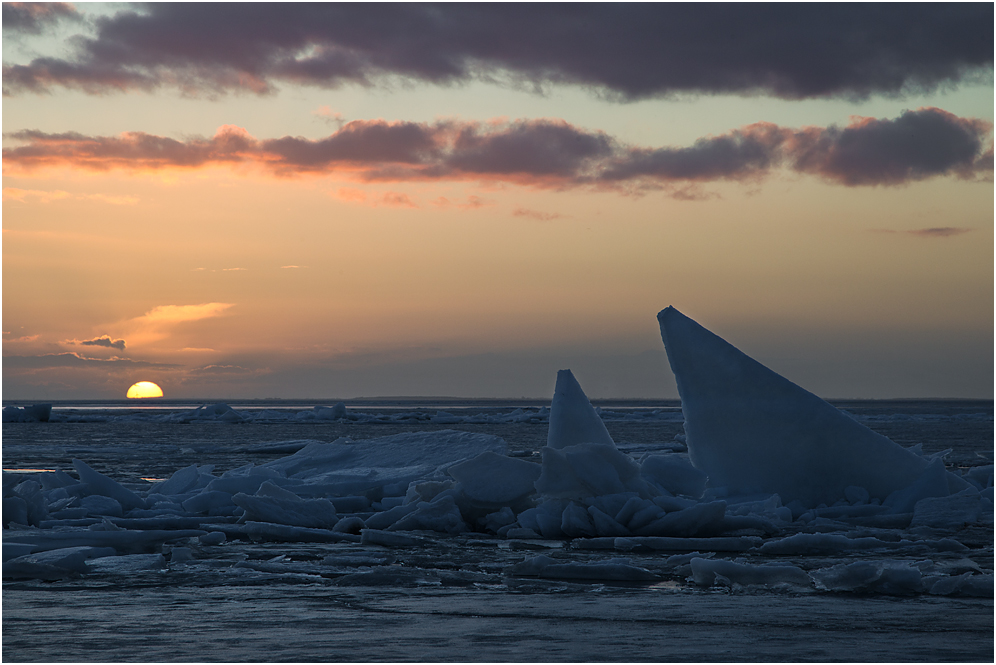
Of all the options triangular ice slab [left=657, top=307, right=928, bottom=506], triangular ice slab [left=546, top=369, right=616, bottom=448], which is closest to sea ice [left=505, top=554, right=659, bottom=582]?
triangular ice slab [left=657, top=307, right=928, bottom=506]

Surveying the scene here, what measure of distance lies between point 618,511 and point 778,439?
2559mm

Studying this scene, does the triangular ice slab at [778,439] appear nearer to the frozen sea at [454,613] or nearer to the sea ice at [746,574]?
the frozen sea at [454,613]

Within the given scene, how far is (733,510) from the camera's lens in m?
10.6

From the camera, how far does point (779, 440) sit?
11.2 metres

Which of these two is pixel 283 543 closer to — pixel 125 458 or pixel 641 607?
pixel 641 607

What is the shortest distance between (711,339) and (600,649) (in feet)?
23.4

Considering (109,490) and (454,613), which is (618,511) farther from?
(109,490)

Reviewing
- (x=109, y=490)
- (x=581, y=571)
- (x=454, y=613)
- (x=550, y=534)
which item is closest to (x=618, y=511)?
(x=550, y=534)

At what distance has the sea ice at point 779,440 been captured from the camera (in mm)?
11086

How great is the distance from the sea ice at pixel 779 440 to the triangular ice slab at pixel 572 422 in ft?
3.98

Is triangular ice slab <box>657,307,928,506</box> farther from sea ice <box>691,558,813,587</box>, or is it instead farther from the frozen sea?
sea ice <box>691,558,813,587</box>

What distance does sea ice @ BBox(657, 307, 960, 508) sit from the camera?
1109 centimetres

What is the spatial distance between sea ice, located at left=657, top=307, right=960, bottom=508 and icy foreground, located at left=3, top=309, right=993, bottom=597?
0.02 metres

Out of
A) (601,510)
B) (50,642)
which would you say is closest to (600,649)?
(50,642)
